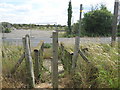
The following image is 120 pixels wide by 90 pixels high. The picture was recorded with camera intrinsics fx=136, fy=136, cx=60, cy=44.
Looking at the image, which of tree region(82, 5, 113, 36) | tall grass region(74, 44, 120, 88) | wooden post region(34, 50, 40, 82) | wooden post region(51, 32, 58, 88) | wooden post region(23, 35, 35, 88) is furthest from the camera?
tree region(82, 5, 113, 36)

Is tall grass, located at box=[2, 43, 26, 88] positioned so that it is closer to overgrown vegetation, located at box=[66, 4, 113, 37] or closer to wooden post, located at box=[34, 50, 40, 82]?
wooden post, located at box=[34, 50, 40, 82]

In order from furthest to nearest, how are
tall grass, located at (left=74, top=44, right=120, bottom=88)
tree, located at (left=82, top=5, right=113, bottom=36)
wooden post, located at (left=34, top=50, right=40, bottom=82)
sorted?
tree, located at (left=82, top=5, right=113, bottom=36)
wooden post, located at (left=34, top=50, right=40, bottom=82)
tall grass, located at (left=74, top=44, right=120, bottom=88)

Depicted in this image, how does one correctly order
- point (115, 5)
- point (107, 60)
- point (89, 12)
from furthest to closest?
point (89, 12)
point (115, 5)
point (107, 60)

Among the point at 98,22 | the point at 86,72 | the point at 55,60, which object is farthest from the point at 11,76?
the point at 98,22

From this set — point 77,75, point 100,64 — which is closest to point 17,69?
point 77,75

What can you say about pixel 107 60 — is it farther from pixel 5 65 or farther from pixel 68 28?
pixel 68 28

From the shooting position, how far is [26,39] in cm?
283

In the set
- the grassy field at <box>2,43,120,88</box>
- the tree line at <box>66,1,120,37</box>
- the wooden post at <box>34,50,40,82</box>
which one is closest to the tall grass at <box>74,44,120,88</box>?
the grassy field at <box>2,43,120,88</box>

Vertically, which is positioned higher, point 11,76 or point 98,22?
point 98,22

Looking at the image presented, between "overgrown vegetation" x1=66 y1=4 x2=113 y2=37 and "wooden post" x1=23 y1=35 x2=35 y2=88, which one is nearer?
"wooden post" x1=23 y1=35 x2=35 y2=88

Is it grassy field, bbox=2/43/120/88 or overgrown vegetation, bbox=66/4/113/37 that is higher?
overgrown vegetation, bbox=66/4/113/37

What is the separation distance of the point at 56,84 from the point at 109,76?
1.04 m

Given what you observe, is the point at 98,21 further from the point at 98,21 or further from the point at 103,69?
the point at 103,69

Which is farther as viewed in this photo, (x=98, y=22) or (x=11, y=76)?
(x=98, y=22)
